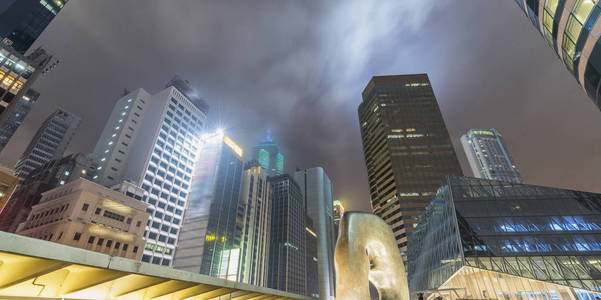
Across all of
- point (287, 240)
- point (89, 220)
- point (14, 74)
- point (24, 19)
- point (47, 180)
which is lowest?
point (89, 220)

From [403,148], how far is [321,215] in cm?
8177

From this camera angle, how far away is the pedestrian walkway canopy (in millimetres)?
5115

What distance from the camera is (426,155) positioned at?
3925 inches

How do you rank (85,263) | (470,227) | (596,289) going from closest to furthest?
(85,263) → (596,289) → (470,227)

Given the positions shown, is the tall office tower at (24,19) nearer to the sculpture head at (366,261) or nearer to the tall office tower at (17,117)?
the tall office tower at (17,117)

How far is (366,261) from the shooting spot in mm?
9930

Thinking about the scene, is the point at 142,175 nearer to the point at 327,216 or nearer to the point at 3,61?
the point at 3,61

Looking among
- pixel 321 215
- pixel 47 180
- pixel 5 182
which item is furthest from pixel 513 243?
pixel 321 215

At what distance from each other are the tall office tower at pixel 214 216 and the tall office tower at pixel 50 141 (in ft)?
287

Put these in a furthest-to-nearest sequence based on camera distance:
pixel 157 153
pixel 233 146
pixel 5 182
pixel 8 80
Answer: pixel 233 146 < pixel 157 153 < pixel 8 80 < pixel 5 182

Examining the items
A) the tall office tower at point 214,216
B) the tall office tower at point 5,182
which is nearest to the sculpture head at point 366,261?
the tall office tower at point 5,182

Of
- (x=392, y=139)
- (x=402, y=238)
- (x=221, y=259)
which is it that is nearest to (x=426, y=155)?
(x=392, y=139)

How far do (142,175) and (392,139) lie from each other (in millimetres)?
90572

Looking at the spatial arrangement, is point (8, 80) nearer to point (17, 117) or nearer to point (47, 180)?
point (47, 180)
